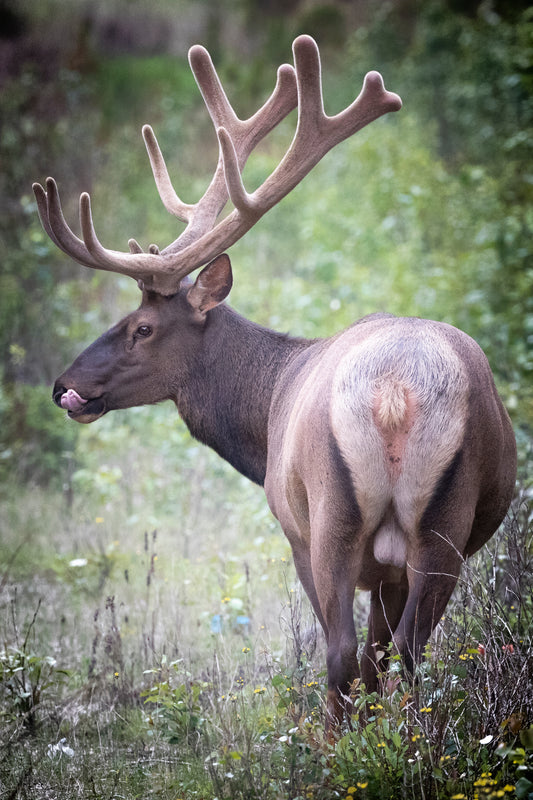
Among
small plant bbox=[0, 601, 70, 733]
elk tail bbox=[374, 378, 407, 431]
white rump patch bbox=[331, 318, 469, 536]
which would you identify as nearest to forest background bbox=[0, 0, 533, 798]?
small plant bbox=[0, 601, 70, 733]

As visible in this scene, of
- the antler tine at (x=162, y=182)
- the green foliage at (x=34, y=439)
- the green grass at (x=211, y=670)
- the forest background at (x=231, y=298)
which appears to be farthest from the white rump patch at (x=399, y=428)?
the green foliage at (x=34, y=439)

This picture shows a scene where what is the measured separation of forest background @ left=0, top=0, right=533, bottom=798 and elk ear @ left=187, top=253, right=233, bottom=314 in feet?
5.30

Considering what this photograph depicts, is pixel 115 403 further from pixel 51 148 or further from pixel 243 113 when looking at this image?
pixel 243 113

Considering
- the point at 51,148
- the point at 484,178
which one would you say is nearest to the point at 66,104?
the point at 51,148

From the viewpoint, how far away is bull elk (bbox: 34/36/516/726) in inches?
121

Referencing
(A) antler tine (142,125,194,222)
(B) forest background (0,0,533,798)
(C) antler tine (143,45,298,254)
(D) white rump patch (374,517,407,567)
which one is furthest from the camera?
(A) antler tine (142,125,194,222)

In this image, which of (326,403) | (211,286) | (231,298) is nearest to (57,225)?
(211,286)

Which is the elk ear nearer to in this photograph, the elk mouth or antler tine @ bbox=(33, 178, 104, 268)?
antler tine @ bbox=(33, 178, 104, 268)

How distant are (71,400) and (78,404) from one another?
0.14ft

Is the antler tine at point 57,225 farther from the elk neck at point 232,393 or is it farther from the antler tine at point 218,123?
the elk neck at point 232,393

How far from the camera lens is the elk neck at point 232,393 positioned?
4648 mm

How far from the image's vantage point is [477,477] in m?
3.18

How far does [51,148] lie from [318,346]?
9.85m

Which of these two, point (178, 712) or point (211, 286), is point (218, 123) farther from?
point (178, 712)
